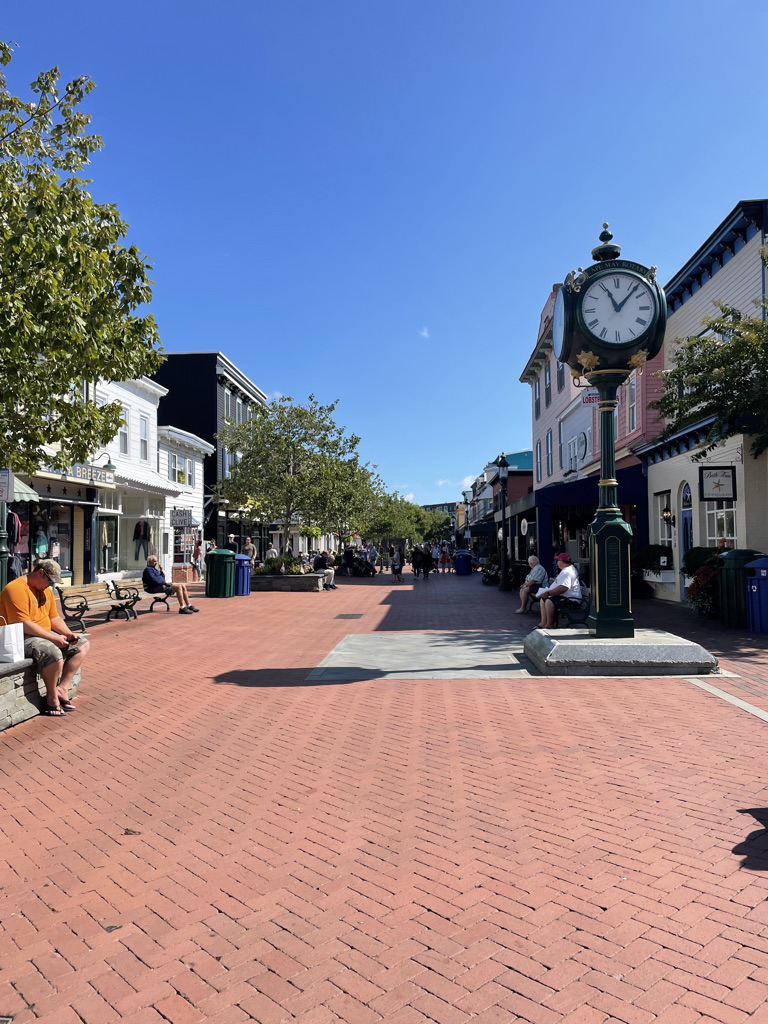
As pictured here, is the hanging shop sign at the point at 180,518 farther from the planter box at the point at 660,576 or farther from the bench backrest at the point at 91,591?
the planter box at the point at 660,576

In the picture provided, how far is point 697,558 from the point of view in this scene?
14.5 meters

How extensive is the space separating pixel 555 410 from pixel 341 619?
1807 cm

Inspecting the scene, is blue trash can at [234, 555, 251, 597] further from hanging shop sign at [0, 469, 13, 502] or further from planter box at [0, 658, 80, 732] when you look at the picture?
planter box at [0, 658, 80, 732]

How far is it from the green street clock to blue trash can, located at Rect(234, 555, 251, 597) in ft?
50.0

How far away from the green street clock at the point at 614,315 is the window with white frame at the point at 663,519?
10.6 metres

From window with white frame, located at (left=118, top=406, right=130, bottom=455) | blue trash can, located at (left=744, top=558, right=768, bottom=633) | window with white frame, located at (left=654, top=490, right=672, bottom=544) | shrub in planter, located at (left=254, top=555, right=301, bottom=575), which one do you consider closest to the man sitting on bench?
window with white frame, located at (left=118, top=406, right=130, bottom=455)

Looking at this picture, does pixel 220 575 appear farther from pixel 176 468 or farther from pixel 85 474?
pixel 176 468

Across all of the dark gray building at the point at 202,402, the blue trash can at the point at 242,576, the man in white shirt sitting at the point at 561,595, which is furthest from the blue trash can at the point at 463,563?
the man in white shirt sitting at the point at 561,595

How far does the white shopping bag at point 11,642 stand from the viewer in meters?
6.22

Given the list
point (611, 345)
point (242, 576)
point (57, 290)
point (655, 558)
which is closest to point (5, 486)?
point (57, 290)

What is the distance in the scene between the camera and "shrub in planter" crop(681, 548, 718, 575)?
552 inches

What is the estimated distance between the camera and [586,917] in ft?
10.2

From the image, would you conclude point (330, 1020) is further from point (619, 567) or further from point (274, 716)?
point (619, 567)

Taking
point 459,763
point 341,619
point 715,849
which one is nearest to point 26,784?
point 459,763
